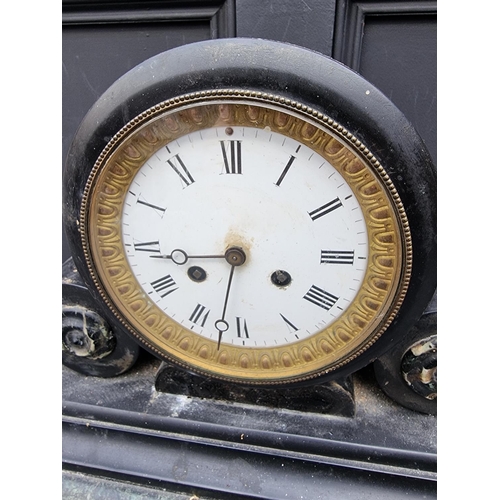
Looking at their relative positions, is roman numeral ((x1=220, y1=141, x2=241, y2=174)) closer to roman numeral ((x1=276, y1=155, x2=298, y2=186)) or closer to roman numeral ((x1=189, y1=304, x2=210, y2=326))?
roman numeral ((x1=276, y1=155, x2=298, y2=186))

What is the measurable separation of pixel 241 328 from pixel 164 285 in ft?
0.45

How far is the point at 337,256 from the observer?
1.91 ft

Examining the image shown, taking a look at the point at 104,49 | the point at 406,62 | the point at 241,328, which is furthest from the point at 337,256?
the point at 104,49

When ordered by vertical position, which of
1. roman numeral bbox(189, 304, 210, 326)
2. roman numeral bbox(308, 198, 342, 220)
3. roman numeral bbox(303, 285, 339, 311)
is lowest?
roman numeral bbox(189, 304, 210, 326)

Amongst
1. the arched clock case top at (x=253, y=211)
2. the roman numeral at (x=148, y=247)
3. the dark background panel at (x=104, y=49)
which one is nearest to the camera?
the arched clock case top at (x=253, y=211)

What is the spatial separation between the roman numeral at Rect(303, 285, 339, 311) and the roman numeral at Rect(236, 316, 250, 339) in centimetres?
11

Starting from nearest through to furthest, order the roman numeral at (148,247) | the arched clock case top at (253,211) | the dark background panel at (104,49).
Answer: the arched clock case top at (253,211) < the roman numeral at (148,247) < the dark background panel at (104,49)

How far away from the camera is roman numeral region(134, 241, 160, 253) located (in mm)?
632

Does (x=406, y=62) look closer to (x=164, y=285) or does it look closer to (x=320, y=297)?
(x=320, y=297)

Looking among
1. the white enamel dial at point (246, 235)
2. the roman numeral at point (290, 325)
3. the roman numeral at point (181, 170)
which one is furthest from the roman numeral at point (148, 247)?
the roman numeral at point (290, 325)

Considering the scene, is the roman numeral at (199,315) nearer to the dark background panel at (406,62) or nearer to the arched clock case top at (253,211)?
the arched clock case top at (253,211)

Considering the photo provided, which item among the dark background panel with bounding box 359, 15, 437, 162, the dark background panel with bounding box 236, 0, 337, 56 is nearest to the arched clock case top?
the dark background panel with bounding box 236, 0, 337, 56

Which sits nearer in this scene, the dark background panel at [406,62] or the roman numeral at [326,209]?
the roman numeral at [326,209]

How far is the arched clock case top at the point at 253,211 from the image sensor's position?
52 centimetres
